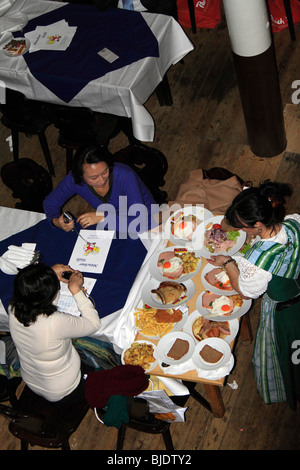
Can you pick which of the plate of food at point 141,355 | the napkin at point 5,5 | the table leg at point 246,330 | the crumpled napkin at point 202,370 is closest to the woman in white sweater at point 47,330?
the plate of food at point 141,355

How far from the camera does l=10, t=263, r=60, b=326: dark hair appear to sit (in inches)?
117

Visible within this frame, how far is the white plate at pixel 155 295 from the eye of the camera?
10.6 ft

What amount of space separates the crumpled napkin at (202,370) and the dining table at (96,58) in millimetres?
2284

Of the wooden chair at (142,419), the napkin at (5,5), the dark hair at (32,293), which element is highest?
the napkin at (5,5)

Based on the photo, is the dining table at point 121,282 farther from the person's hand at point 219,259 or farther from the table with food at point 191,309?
the person's hand at point 219,259

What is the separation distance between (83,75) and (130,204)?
1.42 metres

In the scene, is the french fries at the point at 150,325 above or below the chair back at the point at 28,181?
below

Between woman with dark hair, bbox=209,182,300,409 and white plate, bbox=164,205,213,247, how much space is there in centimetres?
26

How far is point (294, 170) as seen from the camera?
4.69 m

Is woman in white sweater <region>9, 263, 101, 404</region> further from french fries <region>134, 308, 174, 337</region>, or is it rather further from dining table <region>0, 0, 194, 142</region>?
dining table <region>0, 0, 194, 142</region>

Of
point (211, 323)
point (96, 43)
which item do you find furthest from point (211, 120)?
point (211, 323)

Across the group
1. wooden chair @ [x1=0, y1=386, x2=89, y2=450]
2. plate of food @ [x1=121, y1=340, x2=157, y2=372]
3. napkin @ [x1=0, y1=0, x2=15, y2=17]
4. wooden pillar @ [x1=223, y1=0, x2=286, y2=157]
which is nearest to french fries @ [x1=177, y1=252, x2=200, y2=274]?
plate of food @ [x1=121, y1=340, x2=157, y2=372]

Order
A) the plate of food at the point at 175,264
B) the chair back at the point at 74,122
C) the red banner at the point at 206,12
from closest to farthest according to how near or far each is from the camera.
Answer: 1. the plate of food at the point at 175,264
2. the chair back at the point at 74,122
3. the red banner at the point at 206,12

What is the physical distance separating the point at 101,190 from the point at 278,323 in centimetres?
140
